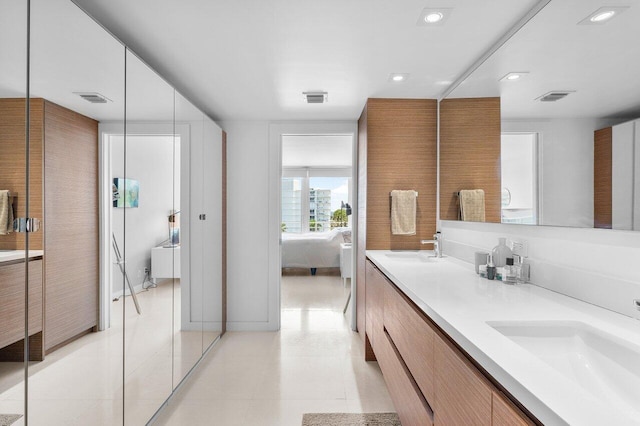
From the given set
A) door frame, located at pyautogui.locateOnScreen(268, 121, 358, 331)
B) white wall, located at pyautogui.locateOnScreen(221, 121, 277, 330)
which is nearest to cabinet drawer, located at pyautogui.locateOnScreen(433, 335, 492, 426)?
door frame, located at pyautogui.locateOnScreen(268, 121, 358, 331)

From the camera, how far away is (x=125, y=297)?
1.80 meters

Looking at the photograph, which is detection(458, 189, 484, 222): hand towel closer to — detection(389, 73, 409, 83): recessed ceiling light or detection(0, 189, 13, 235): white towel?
detection(389, 73, 409, 83): recessed ceiling light

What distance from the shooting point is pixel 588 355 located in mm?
1083

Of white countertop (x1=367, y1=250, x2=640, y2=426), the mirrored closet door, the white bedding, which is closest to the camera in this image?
white countertop (x1=367, y1=250, x2=640, y2=426)

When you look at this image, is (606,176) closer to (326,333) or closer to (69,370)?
(69,370)

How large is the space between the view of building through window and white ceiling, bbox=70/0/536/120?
584 cm

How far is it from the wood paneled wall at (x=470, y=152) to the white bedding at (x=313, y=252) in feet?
12.4

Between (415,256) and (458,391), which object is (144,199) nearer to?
(458,391)

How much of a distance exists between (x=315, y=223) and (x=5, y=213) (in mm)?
7851

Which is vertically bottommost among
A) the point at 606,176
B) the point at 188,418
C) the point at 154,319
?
the point at 188,418

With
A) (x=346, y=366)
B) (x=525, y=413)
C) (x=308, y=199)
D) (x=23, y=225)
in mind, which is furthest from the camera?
(x=308, y=199)

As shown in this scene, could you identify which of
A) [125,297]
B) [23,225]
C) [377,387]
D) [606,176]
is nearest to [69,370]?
[125,297]

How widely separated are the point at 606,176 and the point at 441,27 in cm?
109

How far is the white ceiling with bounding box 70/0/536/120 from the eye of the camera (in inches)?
65.9
